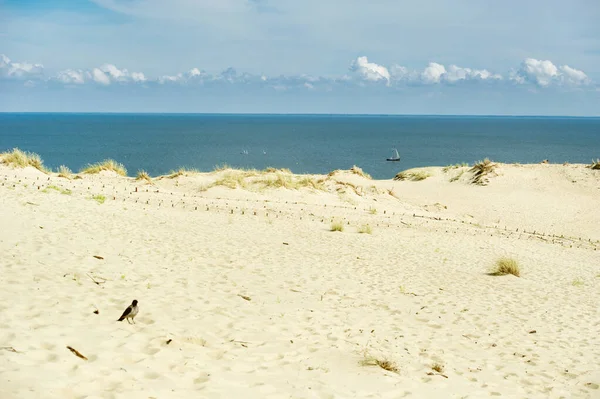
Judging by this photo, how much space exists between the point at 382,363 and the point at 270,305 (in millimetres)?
3073

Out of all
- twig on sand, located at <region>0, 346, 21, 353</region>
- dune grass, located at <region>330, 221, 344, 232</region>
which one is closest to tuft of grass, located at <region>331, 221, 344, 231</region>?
dune grass, located at <region>330, 221, 344, 232</region>

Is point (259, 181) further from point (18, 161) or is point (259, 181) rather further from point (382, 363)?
point (382, 363)

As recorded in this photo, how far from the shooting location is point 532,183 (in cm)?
3884

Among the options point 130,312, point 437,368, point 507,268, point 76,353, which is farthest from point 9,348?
point 507,268

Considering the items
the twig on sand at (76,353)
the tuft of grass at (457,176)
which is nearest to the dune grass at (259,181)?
the tuft of grass at (457,176)

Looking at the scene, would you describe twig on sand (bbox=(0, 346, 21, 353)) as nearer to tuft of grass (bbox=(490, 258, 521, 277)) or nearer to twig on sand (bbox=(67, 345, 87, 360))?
twig on sand (bbox=(67, 345, 87, 360))

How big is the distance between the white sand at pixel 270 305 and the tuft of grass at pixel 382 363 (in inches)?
4.9

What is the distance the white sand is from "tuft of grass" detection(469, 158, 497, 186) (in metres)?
17.1

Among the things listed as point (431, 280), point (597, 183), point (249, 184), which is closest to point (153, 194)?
point (249, 184)

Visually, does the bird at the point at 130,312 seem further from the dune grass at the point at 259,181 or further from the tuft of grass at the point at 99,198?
the dune grass at the point at 259,181

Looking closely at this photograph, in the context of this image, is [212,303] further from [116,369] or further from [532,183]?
[532,183]

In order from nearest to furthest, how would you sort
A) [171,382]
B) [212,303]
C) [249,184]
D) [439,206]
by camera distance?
1. [171,382]
2. [212,303]
3. [249,184]
4. [439,206]

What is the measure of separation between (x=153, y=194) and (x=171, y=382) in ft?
61.3

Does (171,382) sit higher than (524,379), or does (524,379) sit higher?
(171,382)
